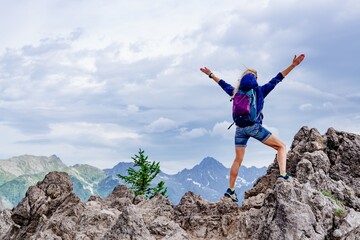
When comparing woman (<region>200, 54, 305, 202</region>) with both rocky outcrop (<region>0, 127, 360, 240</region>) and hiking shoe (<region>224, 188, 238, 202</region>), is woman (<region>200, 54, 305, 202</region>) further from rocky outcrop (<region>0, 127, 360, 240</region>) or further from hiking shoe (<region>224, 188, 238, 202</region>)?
rocky outcrop (<region>0, 127, 360, 240</region>)

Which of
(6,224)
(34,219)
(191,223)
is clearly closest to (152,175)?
(6,224)

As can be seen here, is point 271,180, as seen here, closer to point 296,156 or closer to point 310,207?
Result: point 296,156

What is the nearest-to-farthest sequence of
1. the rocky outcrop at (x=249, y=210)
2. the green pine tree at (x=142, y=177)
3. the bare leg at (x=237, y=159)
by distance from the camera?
the rocky outcrop at (x=249, y=210) < the bare leg at (x=237, y=159) < the green pine tree at (x=142, y=177)

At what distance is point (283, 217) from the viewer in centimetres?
1569

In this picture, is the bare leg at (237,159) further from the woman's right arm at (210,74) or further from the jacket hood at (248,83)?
the woman's right arm at (210,74)

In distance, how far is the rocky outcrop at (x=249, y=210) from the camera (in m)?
16.0

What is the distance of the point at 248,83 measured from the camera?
18.8 meters

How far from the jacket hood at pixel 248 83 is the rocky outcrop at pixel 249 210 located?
387cm

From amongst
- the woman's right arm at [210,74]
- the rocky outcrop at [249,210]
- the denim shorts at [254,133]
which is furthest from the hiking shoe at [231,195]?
the woman's right arm at [210,74]

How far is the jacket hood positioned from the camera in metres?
18.8

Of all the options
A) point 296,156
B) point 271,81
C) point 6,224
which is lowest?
point 6,224

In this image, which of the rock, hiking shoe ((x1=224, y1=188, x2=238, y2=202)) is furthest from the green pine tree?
hiking shoe ((x1=224, y1=188, x2=238, y2=202))

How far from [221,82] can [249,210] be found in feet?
18.4

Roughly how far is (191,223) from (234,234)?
83.2 inches
